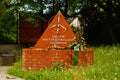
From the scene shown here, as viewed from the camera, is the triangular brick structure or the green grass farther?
the triangular brick structure

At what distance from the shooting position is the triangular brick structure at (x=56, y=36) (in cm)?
1327

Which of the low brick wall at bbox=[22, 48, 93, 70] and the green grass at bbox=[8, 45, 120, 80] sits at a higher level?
the low brick wall at bbox=[22, 48, 93, 70]

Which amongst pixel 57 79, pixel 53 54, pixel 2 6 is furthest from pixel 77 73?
pixel 2 6

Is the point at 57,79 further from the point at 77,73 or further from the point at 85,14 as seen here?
the point at 85,14

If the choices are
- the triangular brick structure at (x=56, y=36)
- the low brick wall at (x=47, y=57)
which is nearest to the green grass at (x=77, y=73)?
the low brick wall at (x=47, y=57)

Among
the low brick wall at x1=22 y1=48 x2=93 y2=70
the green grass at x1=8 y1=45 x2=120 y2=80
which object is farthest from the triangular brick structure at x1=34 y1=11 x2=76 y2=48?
the green grass at x1=8 y1=45 x2=120 y2=80

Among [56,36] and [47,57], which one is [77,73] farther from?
[56,36]

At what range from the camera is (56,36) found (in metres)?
13.3

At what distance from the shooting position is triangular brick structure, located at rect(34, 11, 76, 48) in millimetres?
13273

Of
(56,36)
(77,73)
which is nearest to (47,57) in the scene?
(56,36)

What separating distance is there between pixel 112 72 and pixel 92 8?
11.9m

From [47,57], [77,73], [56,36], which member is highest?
[56,36]

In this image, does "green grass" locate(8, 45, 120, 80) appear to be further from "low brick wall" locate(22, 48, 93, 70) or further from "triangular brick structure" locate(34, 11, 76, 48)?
"triangular brick structure" locate(34, 11, 76, 48)

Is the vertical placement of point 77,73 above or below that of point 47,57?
below
